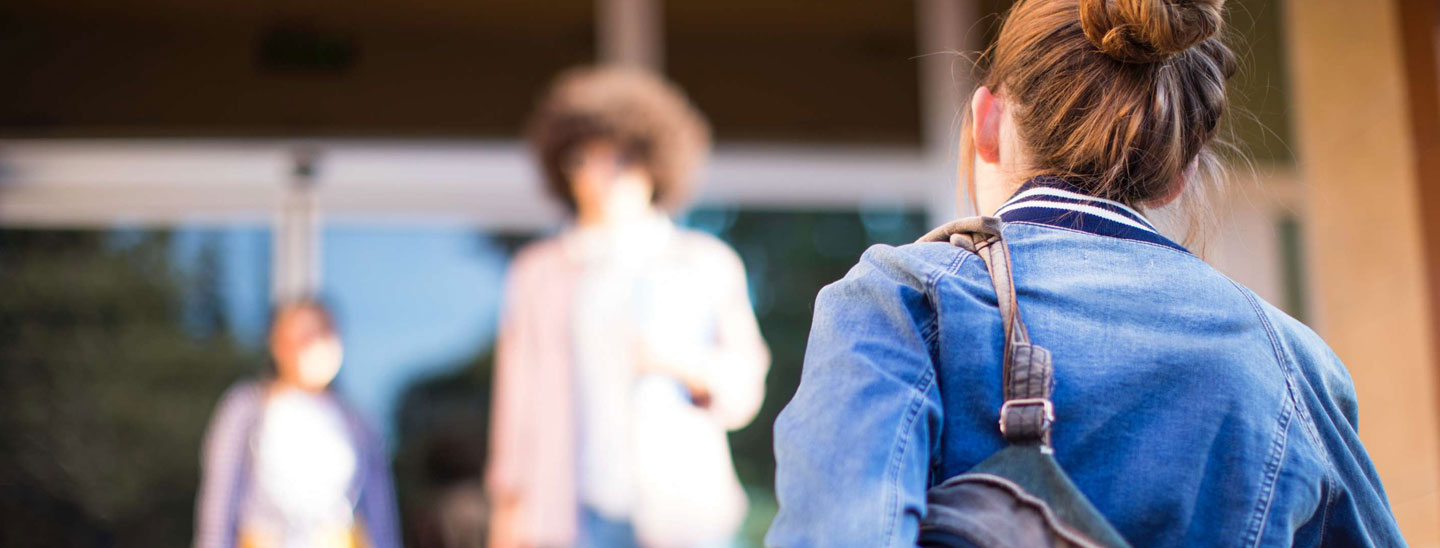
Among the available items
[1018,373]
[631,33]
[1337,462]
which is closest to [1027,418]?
[1018,373]

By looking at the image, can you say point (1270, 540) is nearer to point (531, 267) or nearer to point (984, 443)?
point (984, 443)

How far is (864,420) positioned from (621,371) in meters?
2.51

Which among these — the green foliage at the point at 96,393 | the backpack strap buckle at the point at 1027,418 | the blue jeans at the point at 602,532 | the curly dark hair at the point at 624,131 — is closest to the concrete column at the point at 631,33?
the curly dark hair at the point at 624,131

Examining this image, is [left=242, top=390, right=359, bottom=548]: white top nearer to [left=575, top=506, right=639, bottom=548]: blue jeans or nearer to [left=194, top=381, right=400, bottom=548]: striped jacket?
[left=194, top=381, right=400, bottom=548]: striped jacket

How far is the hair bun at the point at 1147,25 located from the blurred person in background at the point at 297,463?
3867 millimetres

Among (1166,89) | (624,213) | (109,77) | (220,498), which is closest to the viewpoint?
(1166,89)

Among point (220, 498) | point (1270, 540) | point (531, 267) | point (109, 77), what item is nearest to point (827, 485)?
point (1270, 540)

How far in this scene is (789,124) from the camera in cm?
582

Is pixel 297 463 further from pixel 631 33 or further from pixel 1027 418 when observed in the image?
pixel 1027 418

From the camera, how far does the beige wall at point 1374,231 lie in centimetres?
289

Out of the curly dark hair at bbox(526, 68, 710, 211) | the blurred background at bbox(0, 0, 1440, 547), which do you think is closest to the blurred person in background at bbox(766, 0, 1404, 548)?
the curly dark hair at bbox(526, 68, 710, 211)

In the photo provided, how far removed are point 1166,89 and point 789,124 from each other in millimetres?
4729

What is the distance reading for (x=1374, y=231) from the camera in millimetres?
3066

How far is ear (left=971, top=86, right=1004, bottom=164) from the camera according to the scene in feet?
3.85
